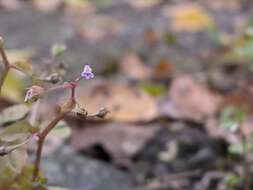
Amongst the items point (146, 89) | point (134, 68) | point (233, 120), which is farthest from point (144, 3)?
point (233, 120)

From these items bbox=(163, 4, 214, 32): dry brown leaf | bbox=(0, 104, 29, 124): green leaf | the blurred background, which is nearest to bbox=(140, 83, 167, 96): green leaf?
the blurred background

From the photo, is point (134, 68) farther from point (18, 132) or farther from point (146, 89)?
point (18, 132)

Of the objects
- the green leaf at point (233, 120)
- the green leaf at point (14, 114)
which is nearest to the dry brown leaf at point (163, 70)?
the green leaf at point (233, 120)

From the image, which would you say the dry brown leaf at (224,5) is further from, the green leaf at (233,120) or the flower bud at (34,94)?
the flower bud at (34,94)

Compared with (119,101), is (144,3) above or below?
above

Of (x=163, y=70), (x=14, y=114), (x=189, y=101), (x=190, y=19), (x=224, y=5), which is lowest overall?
(x=14, y=114)

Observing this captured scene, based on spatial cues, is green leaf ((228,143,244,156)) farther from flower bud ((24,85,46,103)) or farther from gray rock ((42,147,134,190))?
flower bud ((24,85,46,103))
